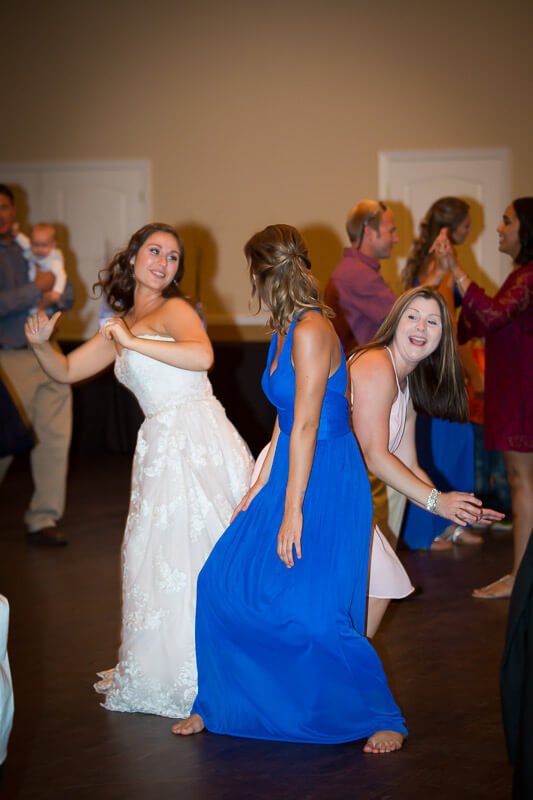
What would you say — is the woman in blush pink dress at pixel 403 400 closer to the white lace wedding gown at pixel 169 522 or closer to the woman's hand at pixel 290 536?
the woman's hand at pixel 290 536

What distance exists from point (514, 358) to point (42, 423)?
2607 millimetres

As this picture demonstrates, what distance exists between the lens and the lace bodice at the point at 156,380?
9.98ft

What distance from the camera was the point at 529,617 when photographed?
174 cm

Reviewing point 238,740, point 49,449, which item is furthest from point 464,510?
point 49,449

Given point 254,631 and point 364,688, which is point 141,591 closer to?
point 254,631

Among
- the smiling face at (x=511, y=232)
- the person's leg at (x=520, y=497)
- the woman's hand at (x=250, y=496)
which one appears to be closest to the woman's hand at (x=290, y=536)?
the woman's hand at (x=250, y=496)

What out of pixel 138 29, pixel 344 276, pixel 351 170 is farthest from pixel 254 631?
pixel 138 29

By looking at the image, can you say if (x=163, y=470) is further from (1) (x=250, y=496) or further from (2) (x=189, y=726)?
(2) (x=189, y=726)

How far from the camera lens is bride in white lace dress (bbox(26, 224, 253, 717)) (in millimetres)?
2875

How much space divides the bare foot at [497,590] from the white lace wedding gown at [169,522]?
147 cm

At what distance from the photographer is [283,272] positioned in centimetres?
258

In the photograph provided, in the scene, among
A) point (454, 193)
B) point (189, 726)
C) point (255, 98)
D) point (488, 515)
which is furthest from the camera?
point (255, 98)

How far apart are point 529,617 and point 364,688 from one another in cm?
88

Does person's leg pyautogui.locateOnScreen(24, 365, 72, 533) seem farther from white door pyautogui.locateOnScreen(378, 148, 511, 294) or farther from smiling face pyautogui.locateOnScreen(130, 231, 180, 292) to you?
white door pyautogui.locateOnScreen(378, 148, 511, 294)
